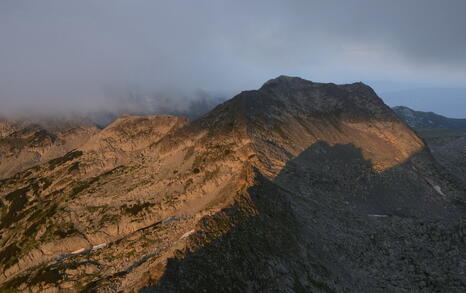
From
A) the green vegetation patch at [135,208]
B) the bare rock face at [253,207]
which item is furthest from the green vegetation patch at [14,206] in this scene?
the green vegetation patch at [135,208]

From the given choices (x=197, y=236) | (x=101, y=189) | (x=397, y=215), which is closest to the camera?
(x=197, y=236)

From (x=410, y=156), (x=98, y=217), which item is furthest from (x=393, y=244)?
(x=98, y=217)

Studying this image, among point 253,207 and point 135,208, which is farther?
point 135,208

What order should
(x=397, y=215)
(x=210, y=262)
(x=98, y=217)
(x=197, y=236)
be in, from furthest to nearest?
(x=98, y=217) < (x=397, y=215) < (x=197, y=236) < (x=210, y=262)

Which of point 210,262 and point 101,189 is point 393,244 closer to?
point 210,262

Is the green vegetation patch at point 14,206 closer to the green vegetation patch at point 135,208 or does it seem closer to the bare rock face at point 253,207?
the bare rock face at point 253,207

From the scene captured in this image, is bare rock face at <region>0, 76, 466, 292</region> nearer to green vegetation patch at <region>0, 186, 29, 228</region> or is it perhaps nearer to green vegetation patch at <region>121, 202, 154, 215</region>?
green vegetation patch at <region>121, 202, 154, 215</region>

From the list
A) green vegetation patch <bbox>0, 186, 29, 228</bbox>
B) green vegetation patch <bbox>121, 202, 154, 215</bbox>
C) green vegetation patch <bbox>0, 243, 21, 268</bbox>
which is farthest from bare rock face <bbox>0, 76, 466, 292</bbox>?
green vegetation patch <bbox>0, 186, 29, 228</bbox>

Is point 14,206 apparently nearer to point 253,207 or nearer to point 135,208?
point 135,208

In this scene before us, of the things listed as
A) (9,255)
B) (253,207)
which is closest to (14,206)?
(9,255)
